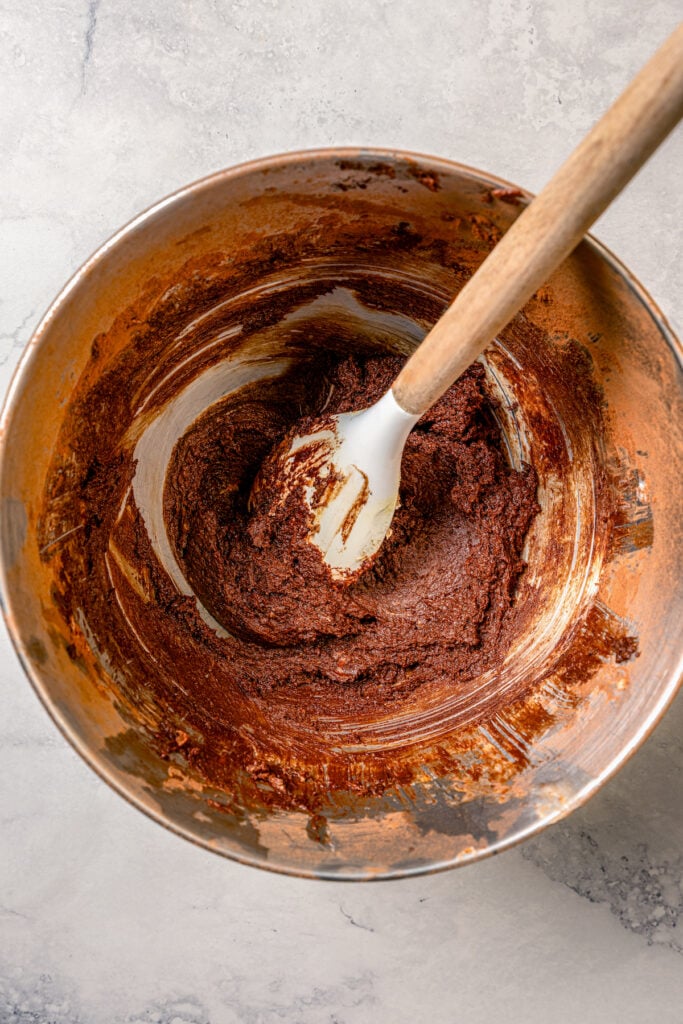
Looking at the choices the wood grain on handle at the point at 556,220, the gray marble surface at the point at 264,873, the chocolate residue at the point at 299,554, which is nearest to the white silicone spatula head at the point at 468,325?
the wood grain on handle at the point at 556,220

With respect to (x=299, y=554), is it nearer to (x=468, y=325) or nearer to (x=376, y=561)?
(x=376, y=561)

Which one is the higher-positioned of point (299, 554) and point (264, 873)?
point (299, 554)

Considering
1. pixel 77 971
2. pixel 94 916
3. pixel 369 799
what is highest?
pixel 369 799

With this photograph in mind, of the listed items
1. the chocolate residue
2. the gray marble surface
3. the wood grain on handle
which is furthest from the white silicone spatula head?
the gray marble surface

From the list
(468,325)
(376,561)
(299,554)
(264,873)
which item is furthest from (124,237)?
(264,873)

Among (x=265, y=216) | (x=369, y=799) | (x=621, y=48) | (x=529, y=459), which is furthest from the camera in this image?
(x=621, y=48)

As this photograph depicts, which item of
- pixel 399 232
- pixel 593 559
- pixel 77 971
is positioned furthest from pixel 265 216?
pixel 77 971

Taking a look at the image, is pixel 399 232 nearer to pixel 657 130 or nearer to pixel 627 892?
pixel 657 130
